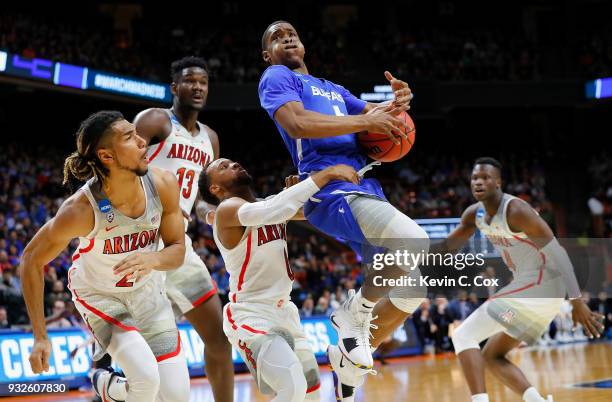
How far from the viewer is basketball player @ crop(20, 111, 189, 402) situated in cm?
450

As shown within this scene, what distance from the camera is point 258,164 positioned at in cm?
2348

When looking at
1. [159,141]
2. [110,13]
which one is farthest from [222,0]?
[159,141]

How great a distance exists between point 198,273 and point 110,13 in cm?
1896

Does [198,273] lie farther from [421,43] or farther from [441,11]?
[441,11]

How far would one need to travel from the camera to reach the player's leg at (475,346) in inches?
247

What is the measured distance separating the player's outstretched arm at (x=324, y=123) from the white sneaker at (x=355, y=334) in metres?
1.07

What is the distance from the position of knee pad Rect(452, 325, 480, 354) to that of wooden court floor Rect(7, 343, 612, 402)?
1.82 metres

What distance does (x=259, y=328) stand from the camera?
5113 mm

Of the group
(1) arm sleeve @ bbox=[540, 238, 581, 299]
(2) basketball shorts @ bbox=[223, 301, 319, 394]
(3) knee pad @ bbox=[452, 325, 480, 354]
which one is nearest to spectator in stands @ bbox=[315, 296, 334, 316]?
(3) knee pad @ bbox=[452, 325, 480, 354]

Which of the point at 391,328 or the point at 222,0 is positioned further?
the point at 222,0

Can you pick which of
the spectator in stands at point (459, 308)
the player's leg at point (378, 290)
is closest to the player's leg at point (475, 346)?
the player's leg at point (378, 290)

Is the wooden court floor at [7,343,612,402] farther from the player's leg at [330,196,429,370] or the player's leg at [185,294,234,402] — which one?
the player's leg at [330,196,429,370]

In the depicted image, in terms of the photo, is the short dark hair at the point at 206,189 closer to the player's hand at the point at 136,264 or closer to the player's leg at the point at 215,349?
the player's leg at the point at 215,349

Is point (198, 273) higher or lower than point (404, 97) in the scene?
lower
